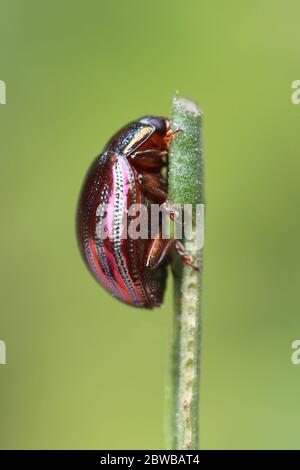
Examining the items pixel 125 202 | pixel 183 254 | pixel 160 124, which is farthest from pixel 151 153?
pixel 183 254

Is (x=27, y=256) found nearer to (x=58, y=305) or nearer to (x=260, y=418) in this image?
(x=58, y=305)

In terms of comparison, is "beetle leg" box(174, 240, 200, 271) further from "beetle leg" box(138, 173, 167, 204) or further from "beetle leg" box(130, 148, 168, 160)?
"beetle leg" box(130, 148, 168, 160)

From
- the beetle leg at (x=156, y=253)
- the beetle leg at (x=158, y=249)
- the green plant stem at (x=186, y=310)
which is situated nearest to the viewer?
the green plant stem at (x=186, y=310)

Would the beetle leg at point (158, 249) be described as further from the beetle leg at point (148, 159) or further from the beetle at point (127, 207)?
the beetle leg at point (148, 159)

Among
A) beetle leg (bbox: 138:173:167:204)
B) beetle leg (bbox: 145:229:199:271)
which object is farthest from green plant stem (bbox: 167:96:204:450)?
beetle leg (bbox: 138:173:167:204)

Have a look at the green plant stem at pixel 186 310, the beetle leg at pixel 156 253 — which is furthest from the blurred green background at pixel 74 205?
the green plant stem at pixel 186 310
